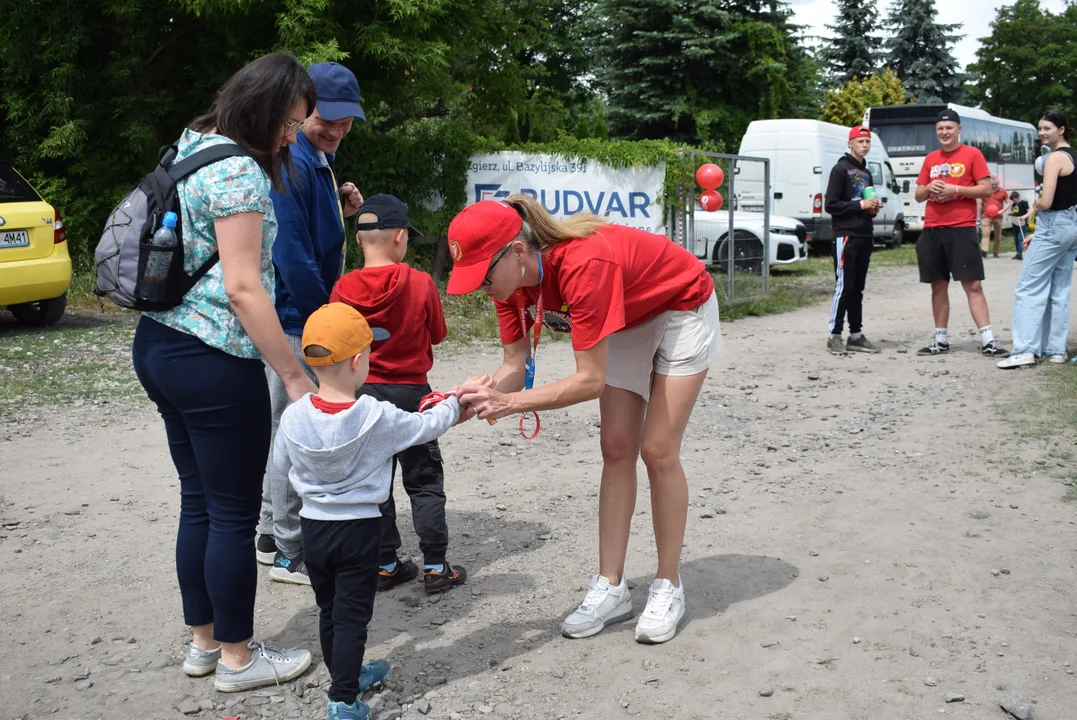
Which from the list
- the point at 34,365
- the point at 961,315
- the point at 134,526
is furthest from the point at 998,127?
the point at 134,526

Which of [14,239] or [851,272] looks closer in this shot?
[851,272]

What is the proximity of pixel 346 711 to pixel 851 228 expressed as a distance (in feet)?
25.7

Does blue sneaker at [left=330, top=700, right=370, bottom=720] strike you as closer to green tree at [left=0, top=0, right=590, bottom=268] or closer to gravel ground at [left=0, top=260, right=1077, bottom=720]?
gravel ground at [left=0, top=260, right=1077, bottom=720]

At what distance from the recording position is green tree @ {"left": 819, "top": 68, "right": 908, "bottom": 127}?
40.6 meters

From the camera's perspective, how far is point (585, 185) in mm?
12914

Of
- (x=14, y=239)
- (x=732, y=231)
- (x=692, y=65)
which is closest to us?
(x=14, y=239)

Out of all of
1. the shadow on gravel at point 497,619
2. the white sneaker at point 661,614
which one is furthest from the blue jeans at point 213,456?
the white sneaker at point 661,614

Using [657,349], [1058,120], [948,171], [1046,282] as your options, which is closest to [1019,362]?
[1046,282]

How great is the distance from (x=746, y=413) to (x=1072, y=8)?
59.1 m

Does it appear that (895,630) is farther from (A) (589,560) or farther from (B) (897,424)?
(B) (897,424)

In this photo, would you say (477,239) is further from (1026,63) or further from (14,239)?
(1026,63)

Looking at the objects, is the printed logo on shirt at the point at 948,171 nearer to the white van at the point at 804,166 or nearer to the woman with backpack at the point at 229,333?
the woman with backpack at the point at 229,333

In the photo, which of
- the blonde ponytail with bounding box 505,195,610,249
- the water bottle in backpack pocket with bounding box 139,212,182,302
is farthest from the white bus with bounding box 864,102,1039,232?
the water bottle in backpack pocket with bounding box 139,212,182,302

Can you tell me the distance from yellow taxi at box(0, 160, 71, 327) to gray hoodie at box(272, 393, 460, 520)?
8.20m
